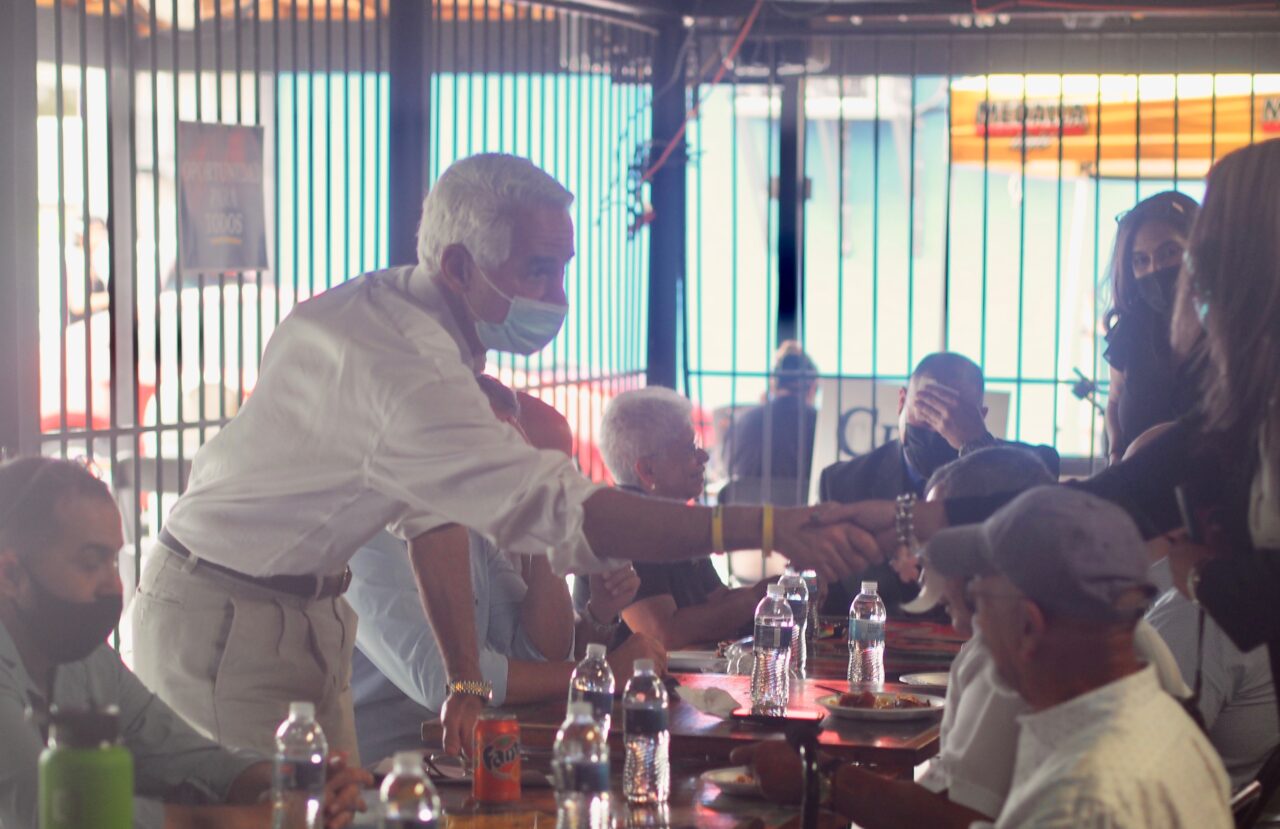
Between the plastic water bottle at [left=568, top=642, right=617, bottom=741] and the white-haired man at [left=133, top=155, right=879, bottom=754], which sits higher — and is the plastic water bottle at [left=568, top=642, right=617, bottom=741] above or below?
below

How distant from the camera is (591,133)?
607 cm

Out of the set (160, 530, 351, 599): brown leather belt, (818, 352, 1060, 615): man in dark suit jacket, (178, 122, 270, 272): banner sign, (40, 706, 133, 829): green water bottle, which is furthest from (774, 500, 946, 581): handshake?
(818, 352, 1060, 615): man in dark suit jacket

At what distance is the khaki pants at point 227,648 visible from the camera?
9.46ft

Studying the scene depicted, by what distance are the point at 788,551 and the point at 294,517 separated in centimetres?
87

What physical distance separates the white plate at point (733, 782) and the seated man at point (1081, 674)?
2.12ft

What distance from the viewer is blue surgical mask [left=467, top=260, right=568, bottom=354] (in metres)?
2.92

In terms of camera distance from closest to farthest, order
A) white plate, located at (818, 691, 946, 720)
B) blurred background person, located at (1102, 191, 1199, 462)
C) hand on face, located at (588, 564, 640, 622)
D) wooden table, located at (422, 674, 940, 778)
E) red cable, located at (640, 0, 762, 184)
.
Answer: wooden table, located at (422, 674, 940, 778), white plate, located at (818, 691, 946, 720), hand on face, located at (588, 564, 640, 622), blurred background person, located at (1102, 191, 1199, 462), red cable, located at (640, 0, 762, 184)

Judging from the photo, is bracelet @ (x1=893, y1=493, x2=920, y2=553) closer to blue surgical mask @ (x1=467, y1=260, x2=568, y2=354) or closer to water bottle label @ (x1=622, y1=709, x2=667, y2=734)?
water bottle label @ (x1=622, y1=709, x2=667, y2=734)

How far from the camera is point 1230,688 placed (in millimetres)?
3295

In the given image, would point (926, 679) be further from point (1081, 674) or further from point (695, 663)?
point (1081, 674)

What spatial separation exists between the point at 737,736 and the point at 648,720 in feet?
1.55

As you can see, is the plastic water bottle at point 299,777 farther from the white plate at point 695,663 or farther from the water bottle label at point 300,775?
the white plate at point 695,663

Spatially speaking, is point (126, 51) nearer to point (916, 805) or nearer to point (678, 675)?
point (678, 675)

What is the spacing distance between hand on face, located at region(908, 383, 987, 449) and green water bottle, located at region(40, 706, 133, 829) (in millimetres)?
3390
